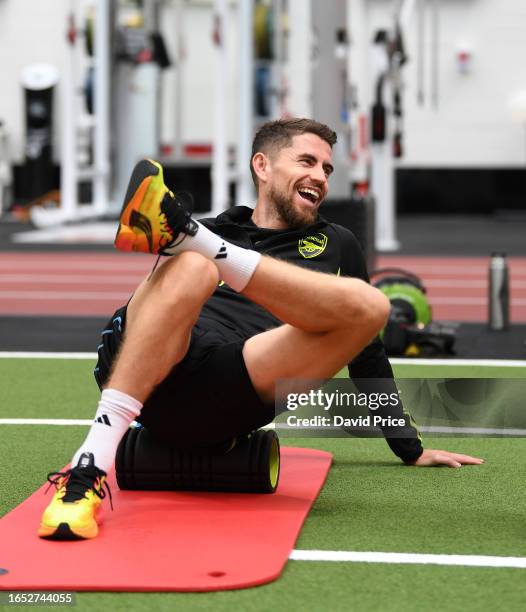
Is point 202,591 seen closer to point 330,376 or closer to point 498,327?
point 330,376

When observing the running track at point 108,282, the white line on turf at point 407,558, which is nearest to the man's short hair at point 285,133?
the white line on turf at point 407,558

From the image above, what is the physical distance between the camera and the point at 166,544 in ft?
9.73

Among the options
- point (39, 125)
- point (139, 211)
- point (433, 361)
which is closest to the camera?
point (139, 211)

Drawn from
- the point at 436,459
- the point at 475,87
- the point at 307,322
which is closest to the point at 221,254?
the point at 307,322

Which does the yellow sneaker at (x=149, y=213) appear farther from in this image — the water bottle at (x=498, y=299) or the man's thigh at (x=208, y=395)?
the water bottle at (x=498, y=299)

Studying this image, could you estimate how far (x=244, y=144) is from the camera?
43.3 feet

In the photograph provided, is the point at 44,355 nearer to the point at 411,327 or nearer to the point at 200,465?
the point at 411,327

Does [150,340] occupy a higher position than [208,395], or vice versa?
[150,340]

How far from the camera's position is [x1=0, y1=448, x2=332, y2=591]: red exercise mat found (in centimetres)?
269

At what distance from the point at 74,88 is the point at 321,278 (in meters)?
10.7

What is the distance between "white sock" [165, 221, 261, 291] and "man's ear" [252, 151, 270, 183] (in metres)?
0.60

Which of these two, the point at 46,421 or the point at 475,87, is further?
the point at 475,87

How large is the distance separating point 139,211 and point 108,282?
6.79m

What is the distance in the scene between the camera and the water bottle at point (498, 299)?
6.97 m
